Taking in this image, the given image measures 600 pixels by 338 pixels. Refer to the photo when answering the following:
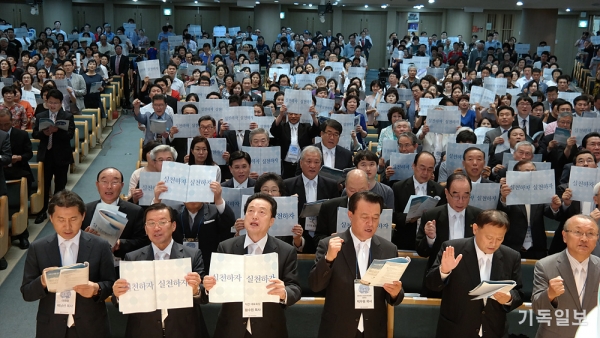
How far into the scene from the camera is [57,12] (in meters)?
23.8

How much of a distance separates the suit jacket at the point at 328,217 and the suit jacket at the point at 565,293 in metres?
1.62

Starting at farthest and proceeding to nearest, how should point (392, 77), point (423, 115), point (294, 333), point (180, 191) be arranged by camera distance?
point (392, 77), point (423, 115), point (180, 191), point (294, 333)

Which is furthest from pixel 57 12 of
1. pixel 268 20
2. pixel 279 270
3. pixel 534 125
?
pixel 279 270

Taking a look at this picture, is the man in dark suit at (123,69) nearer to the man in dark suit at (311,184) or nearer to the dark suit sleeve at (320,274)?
the man in dark suit at (311,184)

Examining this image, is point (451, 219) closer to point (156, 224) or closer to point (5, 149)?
point (156, 224)

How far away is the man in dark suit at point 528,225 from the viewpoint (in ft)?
17.9

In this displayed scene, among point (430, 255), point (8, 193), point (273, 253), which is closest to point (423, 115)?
point (430, 255)

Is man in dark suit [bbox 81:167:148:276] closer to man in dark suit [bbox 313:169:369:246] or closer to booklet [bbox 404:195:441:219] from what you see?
man in dark suit [bbox 313:169:369:246]

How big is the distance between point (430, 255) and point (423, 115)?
4.91 metres

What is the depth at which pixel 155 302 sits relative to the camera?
12.1 ft

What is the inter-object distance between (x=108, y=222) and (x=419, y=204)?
2289mm

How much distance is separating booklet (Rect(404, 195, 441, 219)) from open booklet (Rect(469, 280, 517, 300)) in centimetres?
128

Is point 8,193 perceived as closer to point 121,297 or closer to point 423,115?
point 121,297

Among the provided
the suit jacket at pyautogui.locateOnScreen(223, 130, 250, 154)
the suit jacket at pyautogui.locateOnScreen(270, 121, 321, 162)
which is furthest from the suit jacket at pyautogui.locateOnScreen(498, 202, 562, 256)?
the suit jacket at pyautogui.locateOnScreen(223, 130, 250, 154)
